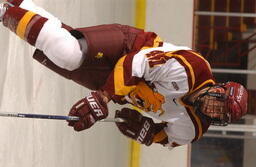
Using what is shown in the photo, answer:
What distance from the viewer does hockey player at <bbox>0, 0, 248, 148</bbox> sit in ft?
4.54

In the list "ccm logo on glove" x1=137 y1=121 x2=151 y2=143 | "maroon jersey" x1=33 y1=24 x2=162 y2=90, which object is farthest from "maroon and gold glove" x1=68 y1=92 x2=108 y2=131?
"ccm logo on glove" x1=137 y1=121 x2=151 y2=143

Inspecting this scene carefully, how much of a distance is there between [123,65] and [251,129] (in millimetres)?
2608

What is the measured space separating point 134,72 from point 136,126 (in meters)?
0.26

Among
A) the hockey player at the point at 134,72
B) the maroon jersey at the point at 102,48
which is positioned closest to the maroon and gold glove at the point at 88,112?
the hockey player at the point at 134,72

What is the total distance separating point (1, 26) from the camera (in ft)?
4.92

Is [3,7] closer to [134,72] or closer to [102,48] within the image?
[102,48]

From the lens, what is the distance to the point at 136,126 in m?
1.60

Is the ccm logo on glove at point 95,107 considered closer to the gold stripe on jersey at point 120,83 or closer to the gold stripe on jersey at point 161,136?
the gold stripe on jersey at point 120,83

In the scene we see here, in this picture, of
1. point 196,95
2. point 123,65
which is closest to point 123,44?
point 123,65

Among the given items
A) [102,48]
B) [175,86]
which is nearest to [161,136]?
[175,86]

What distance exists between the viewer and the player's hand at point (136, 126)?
1.60 m

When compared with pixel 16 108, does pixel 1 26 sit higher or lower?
higher

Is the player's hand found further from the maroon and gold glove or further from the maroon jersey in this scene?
the maroon and gold glove

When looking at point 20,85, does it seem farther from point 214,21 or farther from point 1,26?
point 214,21
